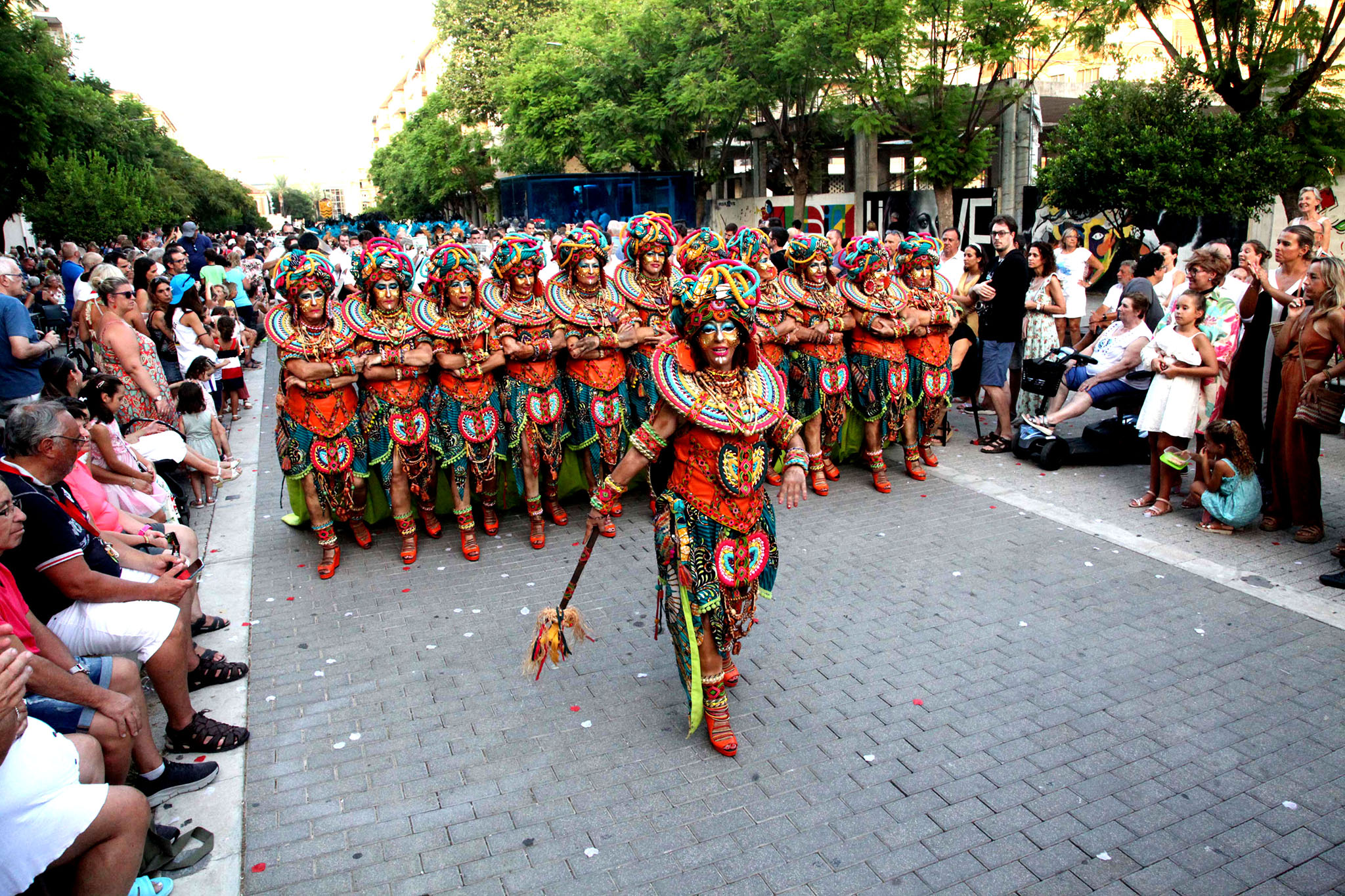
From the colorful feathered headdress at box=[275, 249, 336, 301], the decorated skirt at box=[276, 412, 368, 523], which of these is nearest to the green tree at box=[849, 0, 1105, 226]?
the colorful feathered headdress at box=[275, 249, 336, 301]

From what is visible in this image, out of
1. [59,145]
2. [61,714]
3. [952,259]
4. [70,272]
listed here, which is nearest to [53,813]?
[61,714]

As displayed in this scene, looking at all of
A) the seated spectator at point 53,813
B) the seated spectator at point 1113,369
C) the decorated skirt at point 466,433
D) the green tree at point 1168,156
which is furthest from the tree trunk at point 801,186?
the seated spectator at point 53,813

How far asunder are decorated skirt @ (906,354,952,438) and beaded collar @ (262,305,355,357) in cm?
461

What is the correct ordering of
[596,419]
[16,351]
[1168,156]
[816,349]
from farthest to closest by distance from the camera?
Result: 1. [1168,156]
2. [816,349]
3. [16,351]
4. [596,419]

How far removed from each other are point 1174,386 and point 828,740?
4.35m

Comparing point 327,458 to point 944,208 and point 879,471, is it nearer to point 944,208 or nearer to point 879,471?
point 879,471

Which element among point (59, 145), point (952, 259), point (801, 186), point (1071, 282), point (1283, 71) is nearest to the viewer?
point (1071, 282)

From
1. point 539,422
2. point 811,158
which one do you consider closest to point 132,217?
point 811,158

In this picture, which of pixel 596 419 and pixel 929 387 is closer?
pixel 596 419

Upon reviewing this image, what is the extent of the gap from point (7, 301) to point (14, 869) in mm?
6063

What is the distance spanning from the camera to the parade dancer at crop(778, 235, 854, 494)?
297 inches

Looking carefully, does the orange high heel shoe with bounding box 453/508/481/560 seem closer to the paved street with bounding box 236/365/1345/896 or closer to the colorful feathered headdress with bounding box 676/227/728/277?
the paved street with bounding box 236/365/1345/896

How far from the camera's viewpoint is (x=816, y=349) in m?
7.66

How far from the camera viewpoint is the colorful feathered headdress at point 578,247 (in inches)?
269
